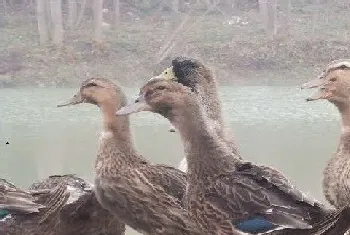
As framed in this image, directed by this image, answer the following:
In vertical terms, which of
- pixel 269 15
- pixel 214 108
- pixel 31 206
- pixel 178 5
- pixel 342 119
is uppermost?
pixel 178 5

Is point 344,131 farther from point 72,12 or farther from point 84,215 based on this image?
point 72,12

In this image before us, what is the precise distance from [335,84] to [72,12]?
10.7m

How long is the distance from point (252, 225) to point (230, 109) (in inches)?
170

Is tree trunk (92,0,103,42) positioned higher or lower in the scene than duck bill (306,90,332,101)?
higher

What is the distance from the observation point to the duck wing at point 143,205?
243 centimetres

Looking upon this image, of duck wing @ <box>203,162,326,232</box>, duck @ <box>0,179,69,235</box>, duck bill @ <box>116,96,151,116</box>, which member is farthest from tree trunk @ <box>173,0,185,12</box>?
duck wing @ <box>203,162,326,232</box>

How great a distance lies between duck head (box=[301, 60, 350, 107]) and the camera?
2.78m

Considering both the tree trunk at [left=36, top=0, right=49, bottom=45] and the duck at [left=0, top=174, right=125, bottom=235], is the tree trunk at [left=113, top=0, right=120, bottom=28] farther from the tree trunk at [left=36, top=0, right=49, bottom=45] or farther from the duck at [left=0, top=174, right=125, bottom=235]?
the duck at [left=0, top=174, right=125, bottom=235]

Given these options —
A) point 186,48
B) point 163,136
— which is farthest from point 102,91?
point 186,48

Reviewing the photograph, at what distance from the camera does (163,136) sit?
5.48 m

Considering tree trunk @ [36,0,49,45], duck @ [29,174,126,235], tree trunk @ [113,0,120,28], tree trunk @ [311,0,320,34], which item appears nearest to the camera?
duck @ [29,174,126,235]

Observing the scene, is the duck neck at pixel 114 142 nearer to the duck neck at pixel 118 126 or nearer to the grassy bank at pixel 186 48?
the duck neck at pixel 118 126

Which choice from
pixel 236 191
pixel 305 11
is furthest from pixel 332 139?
pixel 305 11

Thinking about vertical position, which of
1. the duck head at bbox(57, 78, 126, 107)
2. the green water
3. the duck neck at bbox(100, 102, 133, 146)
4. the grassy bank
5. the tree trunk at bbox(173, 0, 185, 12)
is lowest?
the duck neck at bbox(100, 102, 133, 146)
